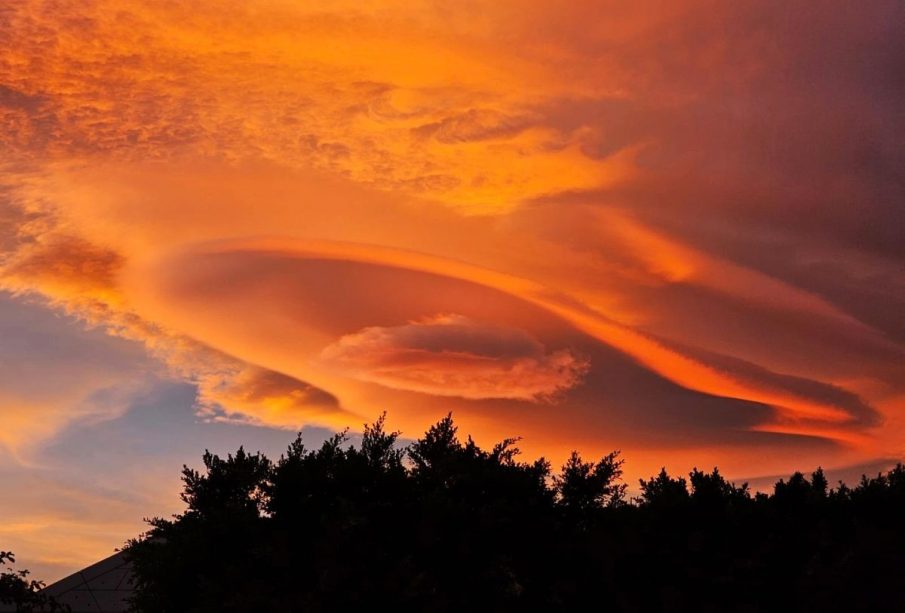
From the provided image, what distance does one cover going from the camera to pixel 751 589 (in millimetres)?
42750

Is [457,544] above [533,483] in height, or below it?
below

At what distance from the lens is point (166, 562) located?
4338 centimetres

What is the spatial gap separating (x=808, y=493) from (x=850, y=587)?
673 cm

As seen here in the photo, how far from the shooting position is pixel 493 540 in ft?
138

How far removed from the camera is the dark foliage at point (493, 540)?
131 feet

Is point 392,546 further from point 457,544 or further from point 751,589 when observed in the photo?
point 751,589

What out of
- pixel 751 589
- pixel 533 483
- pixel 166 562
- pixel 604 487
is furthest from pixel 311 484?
pixel 751 589

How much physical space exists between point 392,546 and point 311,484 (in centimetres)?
508

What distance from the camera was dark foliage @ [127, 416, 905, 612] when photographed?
40031 mm

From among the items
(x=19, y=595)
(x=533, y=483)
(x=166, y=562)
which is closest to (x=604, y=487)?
(x=533, y=483)

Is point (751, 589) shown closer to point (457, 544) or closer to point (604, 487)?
point (604, 487)

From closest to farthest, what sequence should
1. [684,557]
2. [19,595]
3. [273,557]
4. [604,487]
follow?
[19,595]
[273,557]
[684,557]
[604,487]

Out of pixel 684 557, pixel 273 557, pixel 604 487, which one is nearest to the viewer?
pixel 273 557

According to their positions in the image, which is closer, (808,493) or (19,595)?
(19,595)
